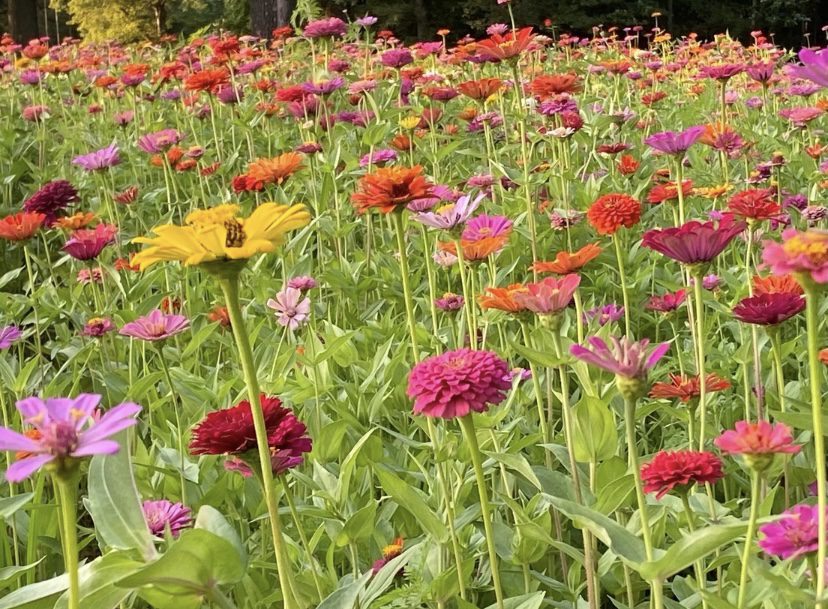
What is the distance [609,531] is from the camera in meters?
0.75

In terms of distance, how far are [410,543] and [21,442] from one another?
73 centimetres

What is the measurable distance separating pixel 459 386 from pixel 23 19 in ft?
42.8

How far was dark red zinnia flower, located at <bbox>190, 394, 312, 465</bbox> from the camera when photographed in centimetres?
87

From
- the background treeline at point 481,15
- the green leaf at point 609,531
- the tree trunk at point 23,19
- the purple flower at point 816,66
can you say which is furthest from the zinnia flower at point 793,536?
the tree trunk at point 23,19

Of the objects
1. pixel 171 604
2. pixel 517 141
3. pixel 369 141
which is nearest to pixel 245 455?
pixel 171 604

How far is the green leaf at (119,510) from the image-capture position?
640mm

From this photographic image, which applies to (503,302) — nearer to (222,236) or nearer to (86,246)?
(222,236)

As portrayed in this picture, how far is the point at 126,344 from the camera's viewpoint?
2049 mm

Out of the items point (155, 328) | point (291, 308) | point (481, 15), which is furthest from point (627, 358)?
point (481, 15)

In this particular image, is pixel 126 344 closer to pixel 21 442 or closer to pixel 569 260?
pixel 569 260

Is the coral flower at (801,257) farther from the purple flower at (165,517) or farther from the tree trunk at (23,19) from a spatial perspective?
the tree trunk at (23,19)

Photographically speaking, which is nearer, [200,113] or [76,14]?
[200,113]

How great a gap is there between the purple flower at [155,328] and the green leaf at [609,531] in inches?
30.9

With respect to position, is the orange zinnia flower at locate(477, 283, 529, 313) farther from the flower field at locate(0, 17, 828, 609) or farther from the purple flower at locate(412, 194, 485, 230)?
the purple flower at locate(412, 194, 485, 230)
